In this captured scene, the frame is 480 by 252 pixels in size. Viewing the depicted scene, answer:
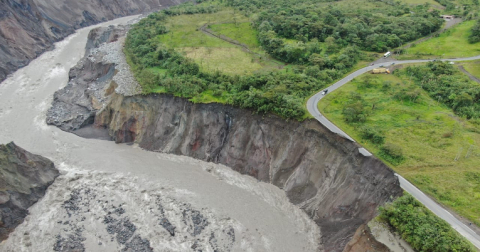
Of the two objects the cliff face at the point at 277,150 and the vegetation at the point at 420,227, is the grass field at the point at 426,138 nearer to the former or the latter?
the cliff face at the point at 277,150

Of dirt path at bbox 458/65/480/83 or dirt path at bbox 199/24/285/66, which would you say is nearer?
dirt path at bbox 458/65/480/83

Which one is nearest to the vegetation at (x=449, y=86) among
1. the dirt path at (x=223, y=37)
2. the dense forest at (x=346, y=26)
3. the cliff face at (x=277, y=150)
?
the dense forest at (x=346, y=26)

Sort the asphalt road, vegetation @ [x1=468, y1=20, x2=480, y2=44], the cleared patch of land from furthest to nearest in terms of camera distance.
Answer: vegetation @ [x1=468, y1=20, x2=480, y2=44]
the cleared patch of land
the asphalt road

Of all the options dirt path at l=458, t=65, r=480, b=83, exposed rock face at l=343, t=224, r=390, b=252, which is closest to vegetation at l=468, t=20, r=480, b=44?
dirt path at l=458, t=65, r=480, b=83

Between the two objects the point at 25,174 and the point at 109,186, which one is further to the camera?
the point at 109,186

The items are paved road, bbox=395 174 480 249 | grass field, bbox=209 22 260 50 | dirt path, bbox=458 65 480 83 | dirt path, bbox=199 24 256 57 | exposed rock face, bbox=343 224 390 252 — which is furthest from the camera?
grass field, bbox=209 22 260 50

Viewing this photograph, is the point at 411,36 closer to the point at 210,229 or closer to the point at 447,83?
the point at 447,83

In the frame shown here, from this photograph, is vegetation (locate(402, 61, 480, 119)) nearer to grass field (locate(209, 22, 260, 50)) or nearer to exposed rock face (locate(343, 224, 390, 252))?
exposed rock face (locate(343, 224, 390, 252))

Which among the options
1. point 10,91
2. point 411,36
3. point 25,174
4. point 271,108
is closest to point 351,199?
point 271,108
